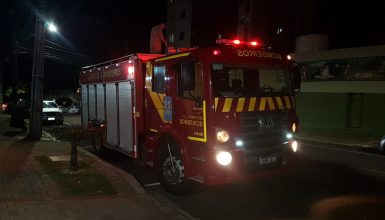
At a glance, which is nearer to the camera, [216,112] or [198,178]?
[216,112]

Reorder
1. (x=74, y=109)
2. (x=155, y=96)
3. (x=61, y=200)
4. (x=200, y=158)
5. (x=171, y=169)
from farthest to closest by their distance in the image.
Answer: (x=74, y=109) → (x=155, y=96) → (x=171, y=169) → (x=200, y=158) → (x=61, y=200)

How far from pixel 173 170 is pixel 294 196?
236 cm

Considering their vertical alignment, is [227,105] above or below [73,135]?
above

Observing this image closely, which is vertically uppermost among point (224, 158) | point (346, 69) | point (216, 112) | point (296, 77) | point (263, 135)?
point (346, 69)

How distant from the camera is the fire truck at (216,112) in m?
7.21

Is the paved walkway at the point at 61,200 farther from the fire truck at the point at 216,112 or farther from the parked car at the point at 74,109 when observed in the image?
the parked car at the point at 74,109

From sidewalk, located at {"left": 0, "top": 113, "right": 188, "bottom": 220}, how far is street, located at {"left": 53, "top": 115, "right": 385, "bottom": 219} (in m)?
0.64

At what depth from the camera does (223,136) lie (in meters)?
7.16

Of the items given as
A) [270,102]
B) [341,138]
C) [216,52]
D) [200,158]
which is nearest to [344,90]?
[341,138]

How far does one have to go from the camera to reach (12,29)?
119 feet

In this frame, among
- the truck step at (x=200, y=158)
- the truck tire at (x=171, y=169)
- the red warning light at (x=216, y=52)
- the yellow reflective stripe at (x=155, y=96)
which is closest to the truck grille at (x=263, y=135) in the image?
the truck step at (x=200, y=158)

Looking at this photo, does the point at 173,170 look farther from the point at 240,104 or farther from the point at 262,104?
the point at 262,104

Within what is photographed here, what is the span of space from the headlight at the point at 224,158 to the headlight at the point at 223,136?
0.72 ft

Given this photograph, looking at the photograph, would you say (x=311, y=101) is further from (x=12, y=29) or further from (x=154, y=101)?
(x=12, y=29)
